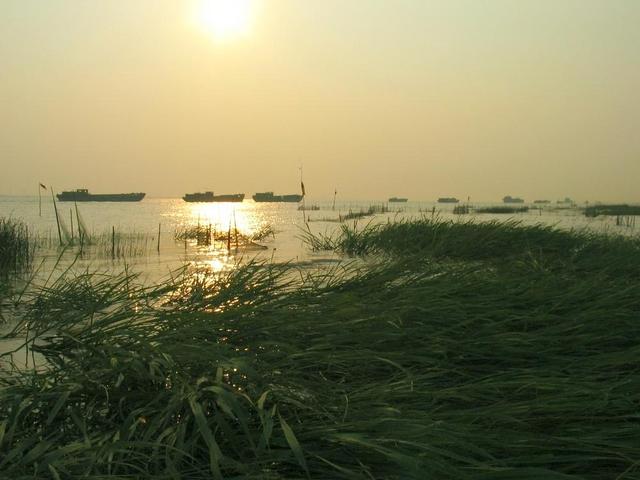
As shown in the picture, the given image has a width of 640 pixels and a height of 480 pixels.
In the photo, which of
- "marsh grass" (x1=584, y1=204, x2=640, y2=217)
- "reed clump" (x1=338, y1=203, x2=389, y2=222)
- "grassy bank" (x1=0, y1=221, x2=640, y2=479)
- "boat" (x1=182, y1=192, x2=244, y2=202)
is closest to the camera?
"grassy bank" (x1=0, y1=221, x2=640, y2=479)

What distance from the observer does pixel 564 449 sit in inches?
77.9

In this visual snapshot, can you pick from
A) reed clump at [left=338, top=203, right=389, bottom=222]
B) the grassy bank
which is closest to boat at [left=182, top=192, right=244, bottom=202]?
reed clump at [left=338, top=203, right=389, bottom=222]

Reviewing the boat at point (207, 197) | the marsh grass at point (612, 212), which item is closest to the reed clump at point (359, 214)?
the marsh grass at point (612, 212)

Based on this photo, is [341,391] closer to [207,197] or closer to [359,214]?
[359,214]

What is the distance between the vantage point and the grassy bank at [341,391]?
1.86 meters

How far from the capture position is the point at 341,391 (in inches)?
98.2

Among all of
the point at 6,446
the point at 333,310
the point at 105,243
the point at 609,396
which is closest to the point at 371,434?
the point at 609,396

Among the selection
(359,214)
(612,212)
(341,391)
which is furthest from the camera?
(612,212)

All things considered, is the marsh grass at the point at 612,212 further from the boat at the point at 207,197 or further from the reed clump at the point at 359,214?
the boat at the point at 207,197

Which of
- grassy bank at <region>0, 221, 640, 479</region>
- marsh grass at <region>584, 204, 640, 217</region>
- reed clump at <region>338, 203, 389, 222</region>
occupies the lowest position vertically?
grassy bank at <region>0, 221, 640, 479</region>

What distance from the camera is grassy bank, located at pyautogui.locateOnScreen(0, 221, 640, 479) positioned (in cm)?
186

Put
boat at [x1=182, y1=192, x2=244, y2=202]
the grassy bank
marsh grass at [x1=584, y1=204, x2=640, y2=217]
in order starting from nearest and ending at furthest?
the grassy bank
marsh grass at [x1=584, y1=204, x2=640, y2=217]
boat at [x1=182, y1=192, x2=244, y2=202]

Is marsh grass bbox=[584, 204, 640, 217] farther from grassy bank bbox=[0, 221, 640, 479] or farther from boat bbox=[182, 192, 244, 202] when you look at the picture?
boat bbox=[182, 192, 244, 202]

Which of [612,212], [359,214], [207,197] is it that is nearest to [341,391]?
[359,214]
